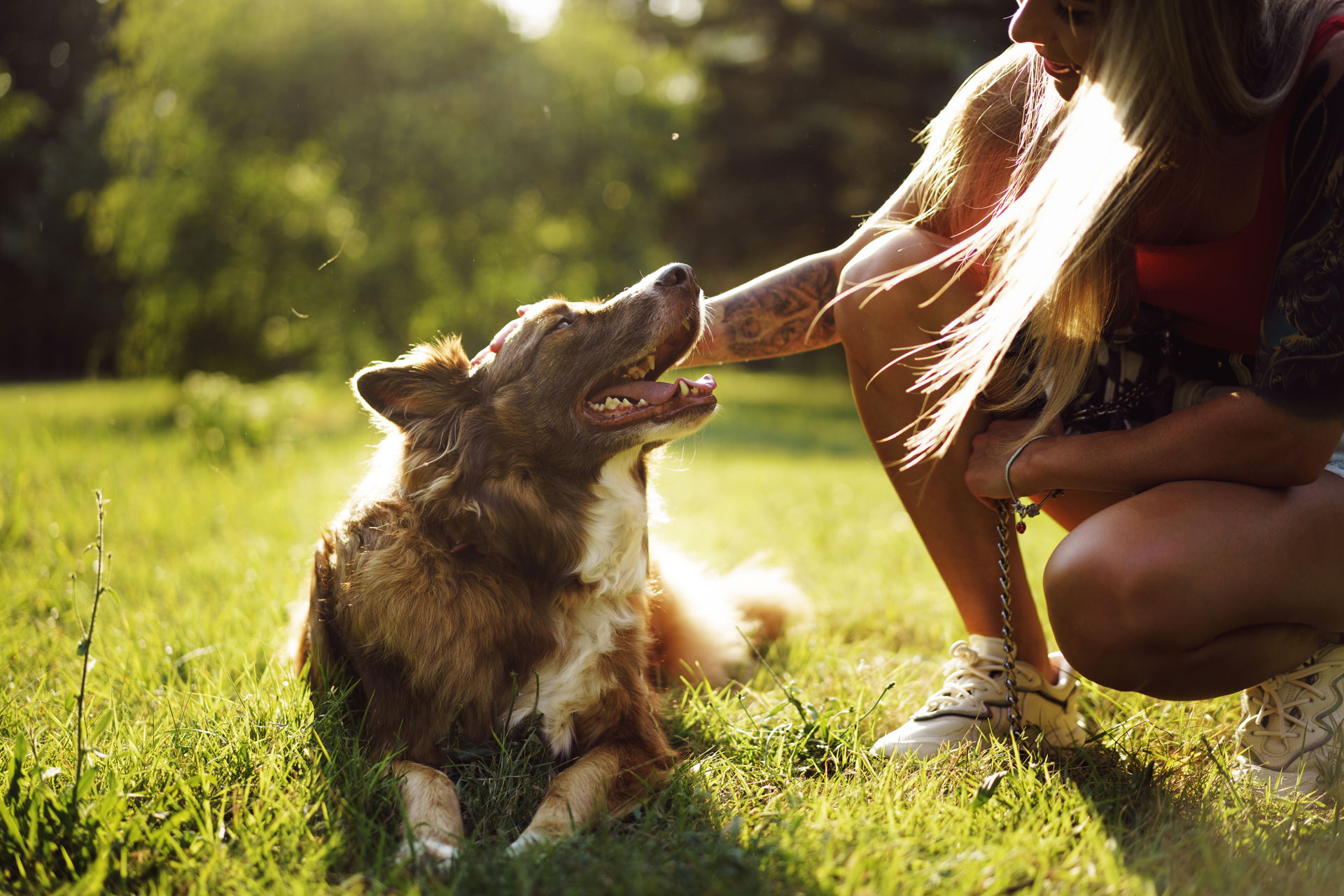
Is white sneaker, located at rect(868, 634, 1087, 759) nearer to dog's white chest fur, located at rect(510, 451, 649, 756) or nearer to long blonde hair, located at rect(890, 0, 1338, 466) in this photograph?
long blonde hair, located at rect(890, 0, 1338, 466)

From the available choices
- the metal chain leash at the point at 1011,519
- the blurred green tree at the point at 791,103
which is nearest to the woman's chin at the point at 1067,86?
the metal chain leash at the point at 1011,519

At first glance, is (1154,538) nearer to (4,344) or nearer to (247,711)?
(247,711)

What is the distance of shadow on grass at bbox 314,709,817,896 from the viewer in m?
1.55

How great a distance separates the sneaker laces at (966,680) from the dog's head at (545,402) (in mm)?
961

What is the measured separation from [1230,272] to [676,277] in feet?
4.61

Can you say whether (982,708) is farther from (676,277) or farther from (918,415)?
(676,277)

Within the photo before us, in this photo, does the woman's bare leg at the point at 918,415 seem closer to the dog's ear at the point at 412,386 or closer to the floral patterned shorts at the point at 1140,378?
the floral patterned shorts at the point at 1140,378

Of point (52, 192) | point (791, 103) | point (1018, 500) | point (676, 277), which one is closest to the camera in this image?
point (1018, 500)

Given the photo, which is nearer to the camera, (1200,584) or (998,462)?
(1200,584)

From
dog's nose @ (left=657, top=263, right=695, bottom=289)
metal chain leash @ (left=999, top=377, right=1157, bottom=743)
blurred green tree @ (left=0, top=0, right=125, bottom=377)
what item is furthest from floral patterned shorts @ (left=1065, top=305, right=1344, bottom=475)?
blurred green tree @ (left=0, top=0, right=125, bottom=377)

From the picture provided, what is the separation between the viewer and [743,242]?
19.6 m

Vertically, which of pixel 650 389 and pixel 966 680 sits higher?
pixel 650 389

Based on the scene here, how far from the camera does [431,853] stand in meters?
1.71

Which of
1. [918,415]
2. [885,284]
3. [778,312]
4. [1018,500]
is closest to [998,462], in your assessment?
[1018,500]
